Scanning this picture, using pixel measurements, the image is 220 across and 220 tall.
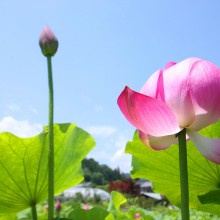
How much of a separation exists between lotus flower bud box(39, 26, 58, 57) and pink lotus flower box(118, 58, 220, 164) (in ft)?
0.64

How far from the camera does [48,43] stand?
55 centimetres

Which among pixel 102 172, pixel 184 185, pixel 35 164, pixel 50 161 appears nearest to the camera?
pixel 184 185

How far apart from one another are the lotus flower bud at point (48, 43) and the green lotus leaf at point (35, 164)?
0.39 feet

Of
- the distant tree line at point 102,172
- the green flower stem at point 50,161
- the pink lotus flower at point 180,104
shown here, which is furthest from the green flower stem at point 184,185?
the distant tree line at point 102,172

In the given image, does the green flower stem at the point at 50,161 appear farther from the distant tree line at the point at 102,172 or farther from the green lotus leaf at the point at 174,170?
the distant tree line at the point at 102,172

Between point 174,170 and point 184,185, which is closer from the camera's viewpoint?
point 184,185

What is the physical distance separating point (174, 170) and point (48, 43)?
0.24m

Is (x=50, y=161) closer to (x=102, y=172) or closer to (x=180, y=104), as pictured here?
(x=180, y=104)

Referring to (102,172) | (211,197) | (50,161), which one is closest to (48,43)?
(50,161)

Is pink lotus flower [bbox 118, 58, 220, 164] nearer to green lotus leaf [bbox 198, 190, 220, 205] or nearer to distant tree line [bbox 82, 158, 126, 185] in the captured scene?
green lotus leaf [bbox 198, 190, 220, 205]

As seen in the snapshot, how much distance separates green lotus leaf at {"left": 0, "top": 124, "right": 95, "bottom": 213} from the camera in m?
0.58

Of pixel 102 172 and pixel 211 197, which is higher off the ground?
pixel 102 172

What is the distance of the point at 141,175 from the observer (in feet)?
2.05

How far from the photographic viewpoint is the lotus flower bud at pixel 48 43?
1.79 feet
